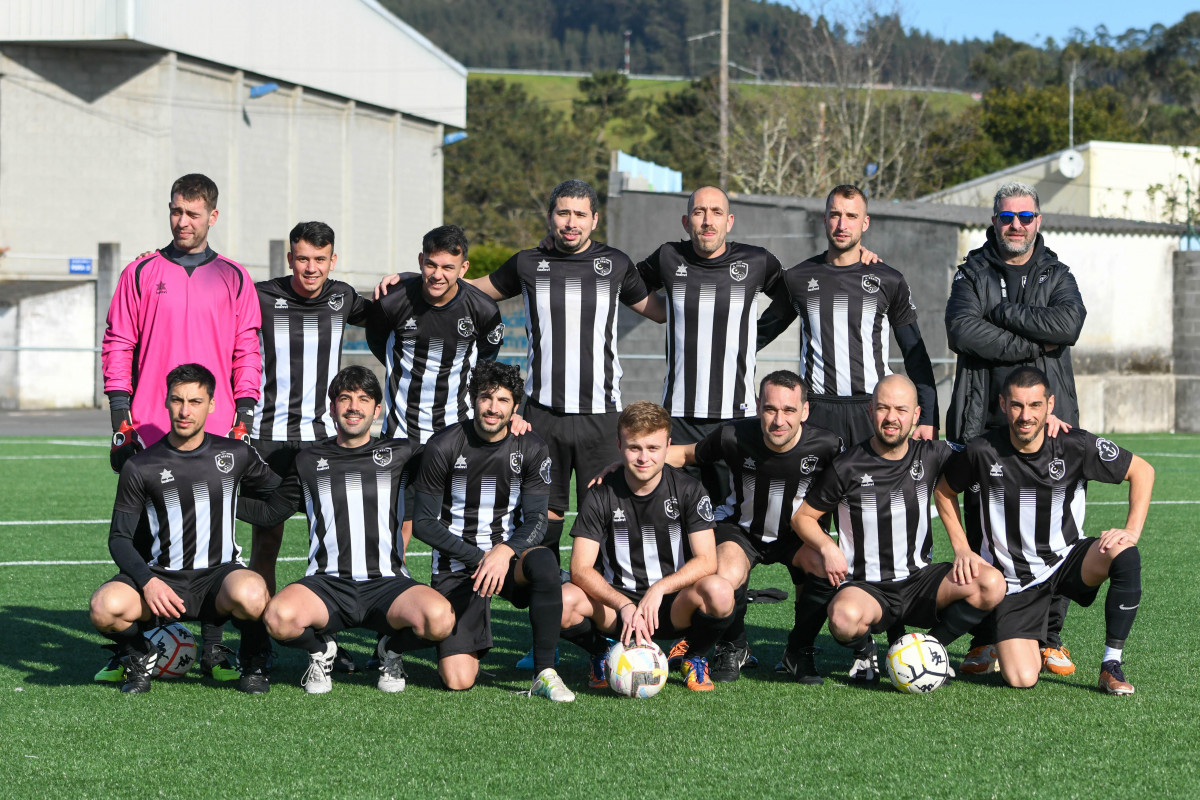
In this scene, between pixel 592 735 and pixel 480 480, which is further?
pixel 480 480

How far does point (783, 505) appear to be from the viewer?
5.75 metres

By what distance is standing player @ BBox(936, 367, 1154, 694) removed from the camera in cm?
525

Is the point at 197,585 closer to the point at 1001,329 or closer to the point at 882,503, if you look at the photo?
the point at 882,503

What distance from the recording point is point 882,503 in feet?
18.0

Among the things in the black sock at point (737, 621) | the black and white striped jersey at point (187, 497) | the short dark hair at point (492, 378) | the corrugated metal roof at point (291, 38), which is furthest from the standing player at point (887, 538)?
the corrugated metal roof at point (291, 38)

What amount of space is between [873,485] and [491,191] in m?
49.0

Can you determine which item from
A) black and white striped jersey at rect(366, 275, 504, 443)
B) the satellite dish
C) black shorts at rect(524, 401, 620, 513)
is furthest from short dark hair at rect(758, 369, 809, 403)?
the satellite dish

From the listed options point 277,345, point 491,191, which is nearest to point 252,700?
point 277,345

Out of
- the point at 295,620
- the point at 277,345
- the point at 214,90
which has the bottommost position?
the point at 295,620

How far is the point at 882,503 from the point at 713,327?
45.2 inches

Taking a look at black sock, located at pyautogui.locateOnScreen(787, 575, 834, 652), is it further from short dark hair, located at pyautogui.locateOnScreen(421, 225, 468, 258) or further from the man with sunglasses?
short dark hair, located at pyautogui.locateOnScreen(421, 225, 468, 258)

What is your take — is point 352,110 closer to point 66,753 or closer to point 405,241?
point 405,241

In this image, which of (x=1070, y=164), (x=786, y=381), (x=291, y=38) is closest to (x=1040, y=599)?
(x=786, y=381)

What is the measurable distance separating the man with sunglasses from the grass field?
690 millimetres
